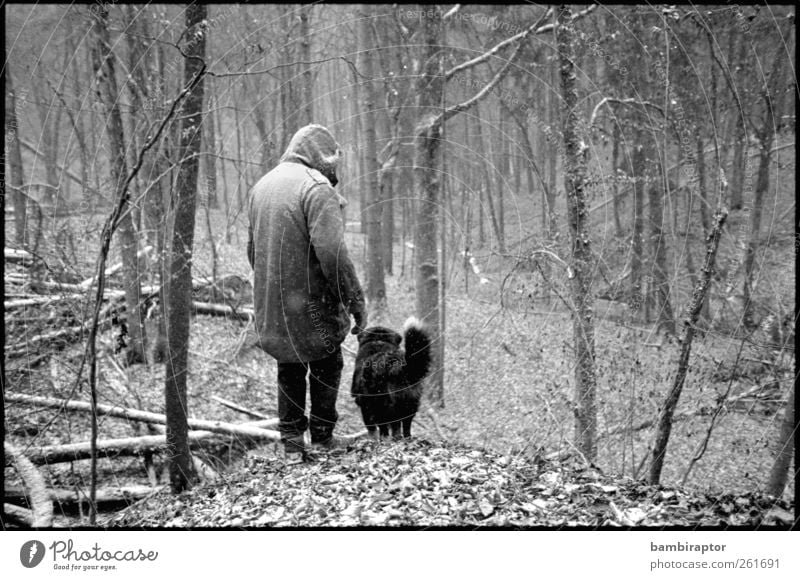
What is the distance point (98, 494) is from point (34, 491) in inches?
31.2

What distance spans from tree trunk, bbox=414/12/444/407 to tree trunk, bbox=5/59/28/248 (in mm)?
4211

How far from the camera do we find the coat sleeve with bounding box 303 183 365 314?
179 inches

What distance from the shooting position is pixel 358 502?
3.87 metres

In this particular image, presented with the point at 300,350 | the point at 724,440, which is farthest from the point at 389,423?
the point at 724,440

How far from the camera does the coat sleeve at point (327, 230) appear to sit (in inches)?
179

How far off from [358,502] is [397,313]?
9178 millimetres

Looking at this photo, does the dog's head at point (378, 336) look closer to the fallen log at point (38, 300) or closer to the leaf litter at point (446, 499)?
the leaf litter at point (446, 499)

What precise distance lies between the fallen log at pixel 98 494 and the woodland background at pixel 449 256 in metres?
0.03

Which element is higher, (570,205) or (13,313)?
(570,205)

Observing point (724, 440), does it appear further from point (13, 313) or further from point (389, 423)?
point (13, 313)

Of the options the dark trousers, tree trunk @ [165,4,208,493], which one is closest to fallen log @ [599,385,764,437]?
the dark trousers

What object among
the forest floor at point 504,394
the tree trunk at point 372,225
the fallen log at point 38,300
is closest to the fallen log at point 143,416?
the forest floor at point 504,394

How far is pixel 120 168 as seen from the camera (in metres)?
6.45
